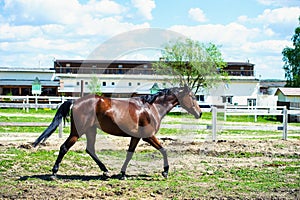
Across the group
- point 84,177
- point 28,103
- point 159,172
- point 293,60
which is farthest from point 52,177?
point 293,60

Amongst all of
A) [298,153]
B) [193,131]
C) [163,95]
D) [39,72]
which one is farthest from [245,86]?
[163,95]

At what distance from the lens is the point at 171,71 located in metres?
34.9

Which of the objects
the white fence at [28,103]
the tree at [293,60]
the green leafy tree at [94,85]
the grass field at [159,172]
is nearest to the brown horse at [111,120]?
the grass field at [159,172]

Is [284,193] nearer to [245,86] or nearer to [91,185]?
[91,185]

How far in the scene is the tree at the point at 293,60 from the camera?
41219 mm

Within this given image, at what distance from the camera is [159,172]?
8.07 metres

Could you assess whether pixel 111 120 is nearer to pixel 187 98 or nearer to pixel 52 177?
pixel 52 177

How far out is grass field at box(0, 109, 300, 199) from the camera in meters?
6.28

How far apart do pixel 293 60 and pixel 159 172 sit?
37133 millimetres

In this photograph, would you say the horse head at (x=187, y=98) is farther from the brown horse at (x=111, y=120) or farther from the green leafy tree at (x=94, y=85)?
the green leafy tree at (x=94, y=85)

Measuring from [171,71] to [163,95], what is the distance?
2699 cm

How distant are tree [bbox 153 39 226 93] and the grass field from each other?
2208 centimetres

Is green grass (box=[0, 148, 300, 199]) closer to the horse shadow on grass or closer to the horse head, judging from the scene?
the horse shadow on grass

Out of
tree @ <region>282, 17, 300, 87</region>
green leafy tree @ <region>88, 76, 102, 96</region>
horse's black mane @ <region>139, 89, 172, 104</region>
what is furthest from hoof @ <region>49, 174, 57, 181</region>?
tree @ <region>282, 17, 300, 87</region>
